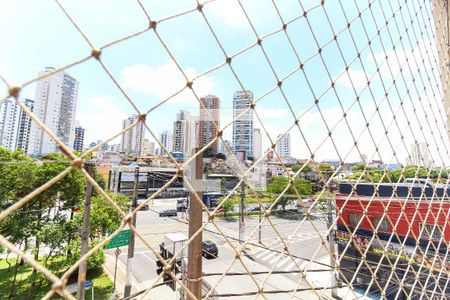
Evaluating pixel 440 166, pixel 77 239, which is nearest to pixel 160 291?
pixel 77 239

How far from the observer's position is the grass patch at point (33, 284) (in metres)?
4.15

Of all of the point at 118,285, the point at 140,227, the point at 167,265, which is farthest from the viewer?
the point at 140,227

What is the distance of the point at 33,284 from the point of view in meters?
4.17

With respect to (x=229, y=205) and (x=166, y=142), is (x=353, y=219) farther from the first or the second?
(x=166, y=142)

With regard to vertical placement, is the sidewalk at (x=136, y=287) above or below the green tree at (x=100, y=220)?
below

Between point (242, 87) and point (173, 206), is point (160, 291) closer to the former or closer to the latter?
point (242, 87)

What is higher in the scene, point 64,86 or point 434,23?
point 64,86

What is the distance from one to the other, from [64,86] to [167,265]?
19838 millimetres

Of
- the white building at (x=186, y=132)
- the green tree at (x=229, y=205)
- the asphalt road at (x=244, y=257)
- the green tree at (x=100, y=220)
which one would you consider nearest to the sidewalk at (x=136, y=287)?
the asphalt road at (x=244, y=257)

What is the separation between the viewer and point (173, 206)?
45.4 ft

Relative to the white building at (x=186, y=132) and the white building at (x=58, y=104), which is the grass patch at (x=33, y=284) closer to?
the white building at (x=186, y=132)

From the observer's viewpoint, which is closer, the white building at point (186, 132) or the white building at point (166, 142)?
the white building at point (166, 142)

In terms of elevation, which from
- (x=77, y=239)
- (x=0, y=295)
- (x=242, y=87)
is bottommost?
(x=0, y=295)

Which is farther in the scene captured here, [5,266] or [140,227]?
[140,227]
